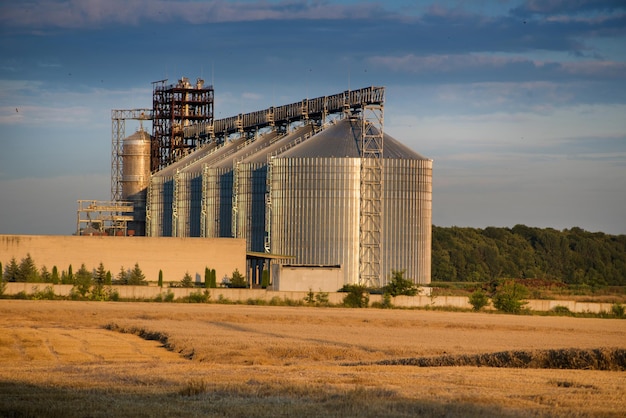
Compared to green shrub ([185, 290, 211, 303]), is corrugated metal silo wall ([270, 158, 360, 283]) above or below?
above

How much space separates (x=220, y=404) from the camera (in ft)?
83.9

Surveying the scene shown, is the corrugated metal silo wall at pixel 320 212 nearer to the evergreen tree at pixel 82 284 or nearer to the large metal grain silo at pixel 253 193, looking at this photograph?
the large metal grain silo at pixel 253 193

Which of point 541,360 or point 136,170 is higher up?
point 136,170

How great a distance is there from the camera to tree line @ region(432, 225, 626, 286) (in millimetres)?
175875

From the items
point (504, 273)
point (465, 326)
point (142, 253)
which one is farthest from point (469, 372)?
point (504, 273)

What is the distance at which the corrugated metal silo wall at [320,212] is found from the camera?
340ft

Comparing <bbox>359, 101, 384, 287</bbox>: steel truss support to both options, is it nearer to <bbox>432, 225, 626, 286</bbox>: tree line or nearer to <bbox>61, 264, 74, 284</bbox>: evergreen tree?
<bbox>61, 264, 74, 284</bbox>: evergreen tree

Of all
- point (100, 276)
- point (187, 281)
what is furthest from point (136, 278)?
point (187, 281)

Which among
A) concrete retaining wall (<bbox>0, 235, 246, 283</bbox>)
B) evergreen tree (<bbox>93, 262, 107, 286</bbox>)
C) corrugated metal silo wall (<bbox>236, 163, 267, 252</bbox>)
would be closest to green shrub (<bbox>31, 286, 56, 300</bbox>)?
evergreen tree (<bbox>93, 262, 107, 286</bbox>)

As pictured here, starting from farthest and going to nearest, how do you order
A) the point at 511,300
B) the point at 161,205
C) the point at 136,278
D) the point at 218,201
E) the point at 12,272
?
the point at 161,205 < the point at 218,201 < the point at 136,278 < the point at 12,272 < the point at 511,300

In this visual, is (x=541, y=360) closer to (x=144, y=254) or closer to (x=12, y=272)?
(x=12, y=272)

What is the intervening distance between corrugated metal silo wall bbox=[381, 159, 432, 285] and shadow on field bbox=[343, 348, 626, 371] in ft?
210

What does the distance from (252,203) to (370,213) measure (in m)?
16.1

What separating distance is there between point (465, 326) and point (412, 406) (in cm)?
4178
